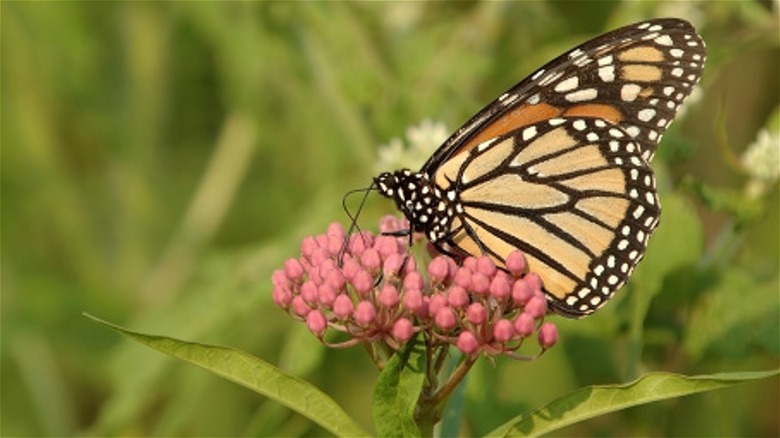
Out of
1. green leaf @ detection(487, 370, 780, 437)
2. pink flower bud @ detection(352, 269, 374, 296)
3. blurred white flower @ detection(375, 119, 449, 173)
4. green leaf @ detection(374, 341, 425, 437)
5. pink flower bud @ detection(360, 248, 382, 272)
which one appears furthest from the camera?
blurred white flower @ detection(375, 119, 449, 173)

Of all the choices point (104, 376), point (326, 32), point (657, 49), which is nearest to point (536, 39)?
point (326, 32)


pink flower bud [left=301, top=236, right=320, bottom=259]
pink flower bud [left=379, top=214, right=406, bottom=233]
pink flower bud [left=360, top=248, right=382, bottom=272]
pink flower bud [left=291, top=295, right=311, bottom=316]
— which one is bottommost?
pink flower bud [left=291, top=295, right=311, bottom=316]

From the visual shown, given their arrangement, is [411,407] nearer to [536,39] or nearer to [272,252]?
[272,252]

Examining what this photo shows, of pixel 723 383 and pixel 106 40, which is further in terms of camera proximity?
pixel 106 40

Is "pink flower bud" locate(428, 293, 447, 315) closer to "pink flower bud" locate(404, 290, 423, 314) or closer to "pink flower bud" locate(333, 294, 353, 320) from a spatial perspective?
"pink flower bud" locate(404, 290, 423, 314)

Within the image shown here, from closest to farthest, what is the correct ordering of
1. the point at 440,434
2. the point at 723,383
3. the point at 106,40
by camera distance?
the point at 723,383 < the point at 440,434 < the point at 106,40

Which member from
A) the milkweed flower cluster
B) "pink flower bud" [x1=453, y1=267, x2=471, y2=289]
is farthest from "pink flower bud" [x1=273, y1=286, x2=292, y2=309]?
"pink flower bud" [x1=453, y1=267, x2=471, y2=289]

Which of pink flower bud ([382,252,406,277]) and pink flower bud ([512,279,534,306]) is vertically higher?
pink flower bud ([382,252,406,277])

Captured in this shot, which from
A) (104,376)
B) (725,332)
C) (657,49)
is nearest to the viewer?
(657,49)
